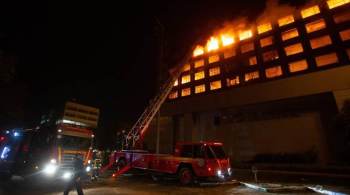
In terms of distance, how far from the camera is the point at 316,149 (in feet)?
82.6

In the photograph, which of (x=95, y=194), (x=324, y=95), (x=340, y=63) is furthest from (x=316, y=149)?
(x=95, y=194)

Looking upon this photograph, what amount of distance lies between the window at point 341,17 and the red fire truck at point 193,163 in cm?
2596

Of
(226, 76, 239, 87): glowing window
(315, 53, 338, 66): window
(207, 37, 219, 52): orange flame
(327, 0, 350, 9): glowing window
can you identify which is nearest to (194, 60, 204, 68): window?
(207, 37, 219, 52): orange flame

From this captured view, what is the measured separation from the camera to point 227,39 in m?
40.7

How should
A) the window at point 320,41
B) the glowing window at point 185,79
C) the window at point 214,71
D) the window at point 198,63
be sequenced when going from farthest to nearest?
the glowing window at point 185,79, the window at point 198,63, the window at point 214,71, the window at point 320,41

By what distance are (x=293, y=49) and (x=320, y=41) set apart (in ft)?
10.2

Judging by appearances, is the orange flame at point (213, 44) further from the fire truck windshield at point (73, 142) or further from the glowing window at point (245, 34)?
the fire truck windshield at point (73, 142)

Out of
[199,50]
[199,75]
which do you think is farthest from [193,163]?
[199,50]

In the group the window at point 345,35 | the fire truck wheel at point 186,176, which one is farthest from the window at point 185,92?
the fire truck wheel at point 186,176

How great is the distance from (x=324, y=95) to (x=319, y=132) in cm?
393

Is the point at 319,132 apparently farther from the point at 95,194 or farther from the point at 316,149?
the point at 95,194

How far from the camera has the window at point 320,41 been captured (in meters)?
29.2

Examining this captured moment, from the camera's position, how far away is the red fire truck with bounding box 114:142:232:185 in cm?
1198

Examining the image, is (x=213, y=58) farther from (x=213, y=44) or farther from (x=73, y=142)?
(x=73, y=142)
